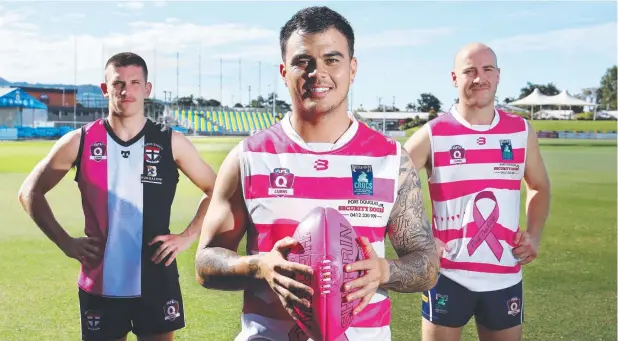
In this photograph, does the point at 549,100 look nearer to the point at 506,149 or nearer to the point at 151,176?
the point at 506,149

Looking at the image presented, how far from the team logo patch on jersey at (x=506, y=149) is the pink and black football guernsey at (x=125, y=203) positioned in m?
1.70

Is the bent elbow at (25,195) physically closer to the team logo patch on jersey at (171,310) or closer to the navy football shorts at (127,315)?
the navy football shorts at (127,315)

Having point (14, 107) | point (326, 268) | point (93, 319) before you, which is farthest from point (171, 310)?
→ point (14, 107)

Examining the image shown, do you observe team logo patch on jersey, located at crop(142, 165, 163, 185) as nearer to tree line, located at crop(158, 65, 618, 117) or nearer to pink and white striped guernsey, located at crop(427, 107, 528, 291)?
pink and white striped guernsey, located at crop(427, 107, 528, 291)

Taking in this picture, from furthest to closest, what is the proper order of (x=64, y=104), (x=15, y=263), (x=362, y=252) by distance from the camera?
(x=64, y=104)
(x=15, y=263)
(x=362, y=252)

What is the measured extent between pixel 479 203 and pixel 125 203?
176 cm

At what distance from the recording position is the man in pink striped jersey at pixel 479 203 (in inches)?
132

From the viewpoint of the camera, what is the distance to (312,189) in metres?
2.18

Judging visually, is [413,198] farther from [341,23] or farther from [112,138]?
[112,138]

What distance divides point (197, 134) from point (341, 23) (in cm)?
4371

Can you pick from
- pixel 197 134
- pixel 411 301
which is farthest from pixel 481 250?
pixel 197 134

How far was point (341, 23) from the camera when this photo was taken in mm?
2172

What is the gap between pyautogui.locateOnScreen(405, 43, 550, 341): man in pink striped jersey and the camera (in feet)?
11.0

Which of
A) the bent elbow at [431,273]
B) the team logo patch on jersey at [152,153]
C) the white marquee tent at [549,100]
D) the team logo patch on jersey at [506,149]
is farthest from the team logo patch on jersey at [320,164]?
the white marquee tent at [549,100]
